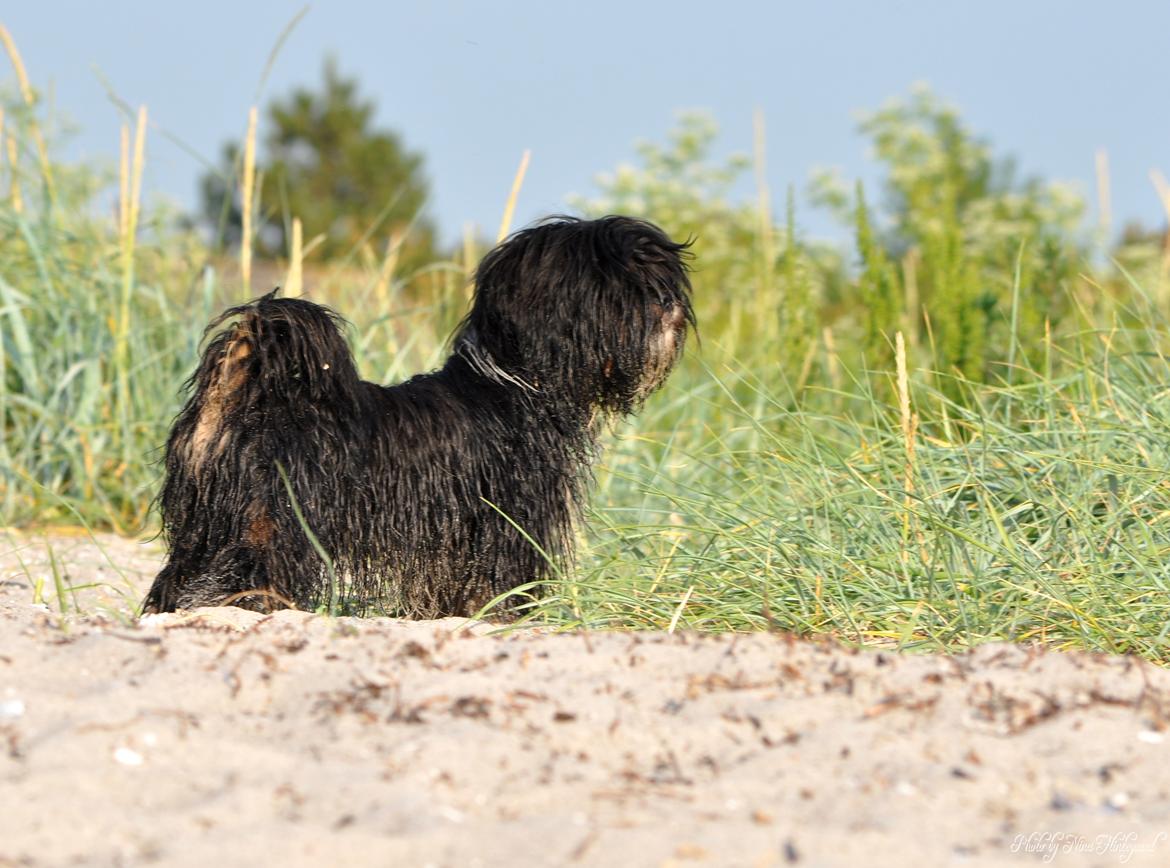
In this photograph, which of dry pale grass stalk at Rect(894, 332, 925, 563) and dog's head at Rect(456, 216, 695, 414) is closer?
dry pale grass stalk at Rect(894, 332, 925, 563)

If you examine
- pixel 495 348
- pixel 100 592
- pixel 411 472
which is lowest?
pixel 100 592

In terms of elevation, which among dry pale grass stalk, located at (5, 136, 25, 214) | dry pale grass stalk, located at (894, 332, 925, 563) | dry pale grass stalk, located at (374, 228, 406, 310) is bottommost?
dry pale grass stalk, located at (894, 332, 925, 563)

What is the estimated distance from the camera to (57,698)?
275cm

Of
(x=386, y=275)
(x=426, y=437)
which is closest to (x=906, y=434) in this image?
(x=426, y=437)

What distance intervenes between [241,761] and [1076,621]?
2201 millimetres

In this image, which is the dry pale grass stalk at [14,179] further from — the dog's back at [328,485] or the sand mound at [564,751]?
the sand mound at [564,751]

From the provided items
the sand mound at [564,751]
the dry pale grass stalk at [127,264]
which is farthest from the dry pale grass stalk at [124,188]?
the sand mound at [564,751]

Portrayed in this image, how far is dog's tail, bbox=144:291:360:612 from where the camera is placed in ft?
12.0

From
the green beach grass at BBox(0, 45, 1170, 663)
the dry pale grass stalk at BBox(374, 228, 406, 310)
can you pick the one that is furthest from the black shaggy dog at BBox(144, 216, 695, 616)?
the dry pale grass stalk at BBox(374, 228, 406, 310)

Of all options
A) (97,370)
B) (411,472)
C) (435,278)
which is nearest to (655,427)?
(435,278)

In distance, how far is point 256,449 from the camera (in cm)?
368

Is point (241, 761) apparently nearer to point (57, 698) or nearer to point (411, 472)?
point (57, 698)

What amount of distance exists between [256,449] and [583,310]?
1.06 meters

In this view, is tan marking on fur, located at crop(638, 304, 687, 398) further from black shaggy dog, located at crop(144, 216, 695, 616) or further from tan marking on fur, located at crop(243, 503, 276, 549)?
tan marking on fur, located at crop(243, 503, 276, 549)
